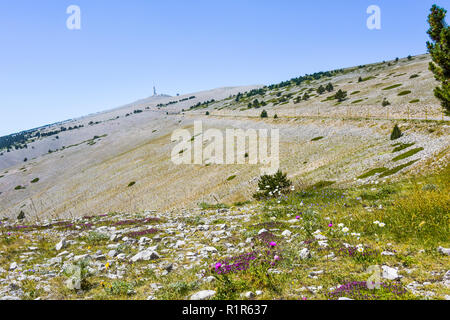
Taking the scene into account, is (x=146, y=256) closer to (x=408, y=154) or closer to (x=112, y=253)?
(x=112, y=253)

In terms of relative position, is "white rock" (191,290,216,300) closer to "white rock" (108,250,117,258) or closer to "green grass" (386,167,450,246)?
"white rock" (108,250,117,258)

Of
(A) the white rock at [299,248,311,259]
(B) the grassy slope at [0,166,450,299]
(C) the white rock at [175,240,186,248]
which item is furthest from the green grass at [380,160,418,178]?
(C) the white rock at [175,240,186,248]

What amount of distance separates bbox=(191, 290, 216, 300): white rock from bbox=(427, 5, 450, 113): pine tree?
2229cm

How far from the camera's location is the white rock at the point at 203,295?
16.6 feet

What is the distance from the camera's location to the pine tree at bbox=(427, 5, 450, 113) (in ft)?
61.6

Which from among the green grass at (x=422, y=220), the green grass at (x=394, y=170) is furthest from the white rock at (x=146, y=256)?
the green grass at (x=394, y=170)

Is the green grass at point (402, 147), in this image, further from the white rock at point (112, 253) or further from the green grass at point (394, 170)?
the white rock at point (112, 253)

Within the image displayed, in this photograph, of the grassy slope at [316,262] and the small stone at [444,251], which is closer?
the grassy slope at [316,262]

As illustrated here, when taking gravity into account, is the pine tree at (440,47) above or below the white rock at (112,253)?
above

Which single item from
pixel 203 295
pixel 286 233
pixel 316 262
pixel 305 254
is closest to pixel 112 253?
pixel 203 295

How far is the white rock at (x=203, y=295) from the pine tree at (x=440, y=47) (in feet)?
73.1

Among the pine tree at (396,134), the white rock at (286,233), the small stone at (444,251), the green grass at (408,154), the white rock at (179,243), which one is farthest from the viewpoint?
the pine tree at (396,134)
